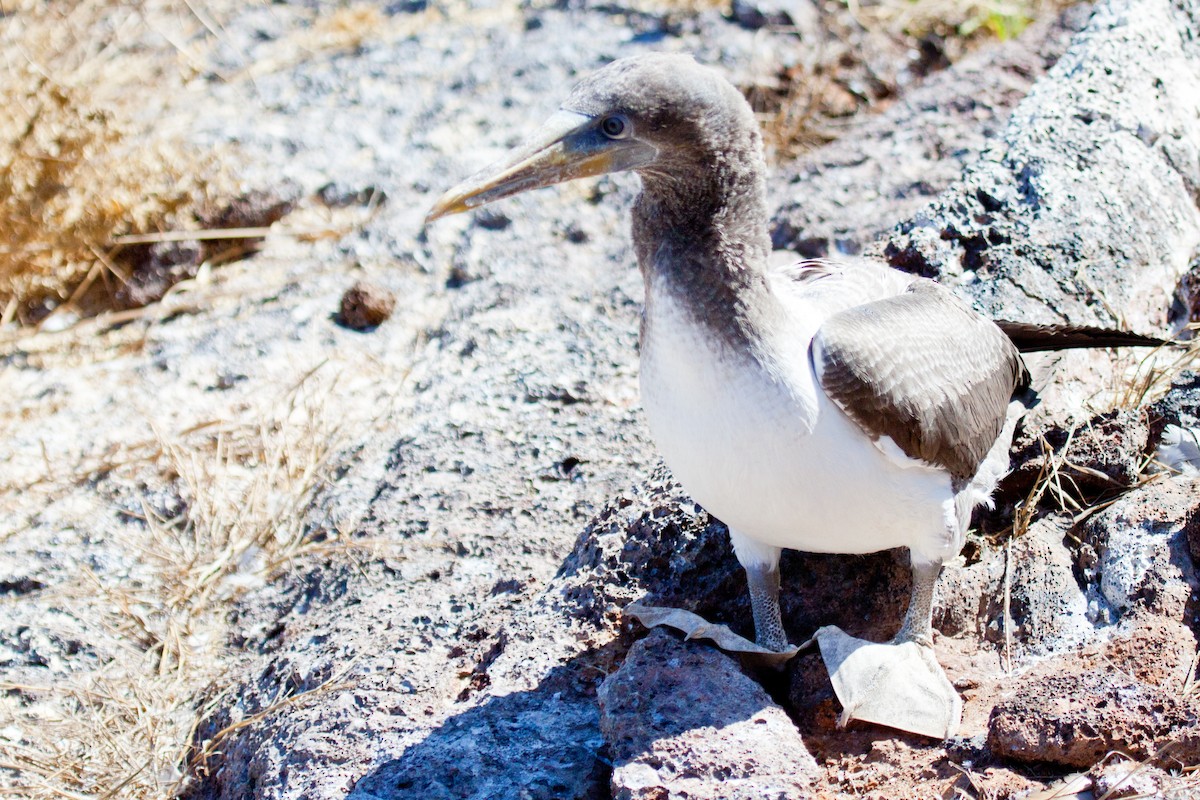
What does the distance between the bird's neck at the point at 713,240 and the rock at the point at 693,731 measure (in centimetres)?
79

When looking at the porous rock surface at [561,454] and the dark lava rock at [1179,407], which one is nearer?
the porous rock surface at [561,454]

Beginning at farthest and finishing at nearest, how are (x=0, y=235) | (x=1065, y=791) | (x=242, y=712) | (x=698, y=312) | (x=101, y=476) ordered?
(x=0, y=235) < (x=101, y=476) < (x=242, y=712) < (x=698, y=312) < (x=1065, y=791)

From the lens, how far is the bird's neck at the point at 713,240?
2869 mm

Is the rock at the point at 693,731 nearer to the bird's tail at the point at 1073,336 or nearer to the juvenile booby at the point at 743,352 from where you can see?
the juvenile booby at the point at 743,352

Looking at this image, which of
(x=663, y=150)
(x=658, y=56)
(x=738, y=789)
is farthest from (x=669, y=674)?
(x=658, y=56)

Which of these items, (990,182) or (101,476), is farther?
(101,476)

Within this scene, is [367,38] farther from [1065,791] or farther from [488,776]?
[1065,791]

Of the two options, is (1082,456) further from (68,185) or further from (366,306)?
(68,185)

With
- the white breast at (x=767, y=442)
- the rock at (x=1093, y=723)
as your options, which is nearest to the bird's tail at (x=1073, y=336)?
the white breast at (x=767, y=442)

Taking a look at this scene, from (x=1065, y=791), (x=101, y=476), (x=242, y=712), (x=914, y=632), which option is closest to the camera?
(x=1065, y=791)

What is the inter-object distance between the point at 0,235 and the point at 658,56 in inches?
150

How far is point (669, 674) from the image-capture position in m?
2.96

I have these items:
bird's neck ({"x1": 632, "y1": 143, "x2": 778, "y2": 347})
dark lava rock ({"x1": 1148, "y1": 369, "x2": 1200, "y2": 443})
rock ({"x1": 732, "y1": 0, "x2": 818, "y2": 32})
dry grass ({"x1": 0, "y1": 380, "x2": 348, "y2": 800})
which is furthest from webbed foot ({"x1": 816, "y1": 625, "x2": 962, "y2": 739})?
rock ({"x1": 732, "y1": 0, "x2": 818, "y2": 32})

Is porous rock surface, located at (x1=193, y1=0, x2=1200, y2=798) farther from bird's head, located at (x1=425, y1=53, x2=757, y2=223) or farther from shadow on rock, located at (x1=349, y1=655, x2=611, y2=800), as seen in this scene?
bird's head, located at (x1=425, y1=53, x2=757, y2=223)
